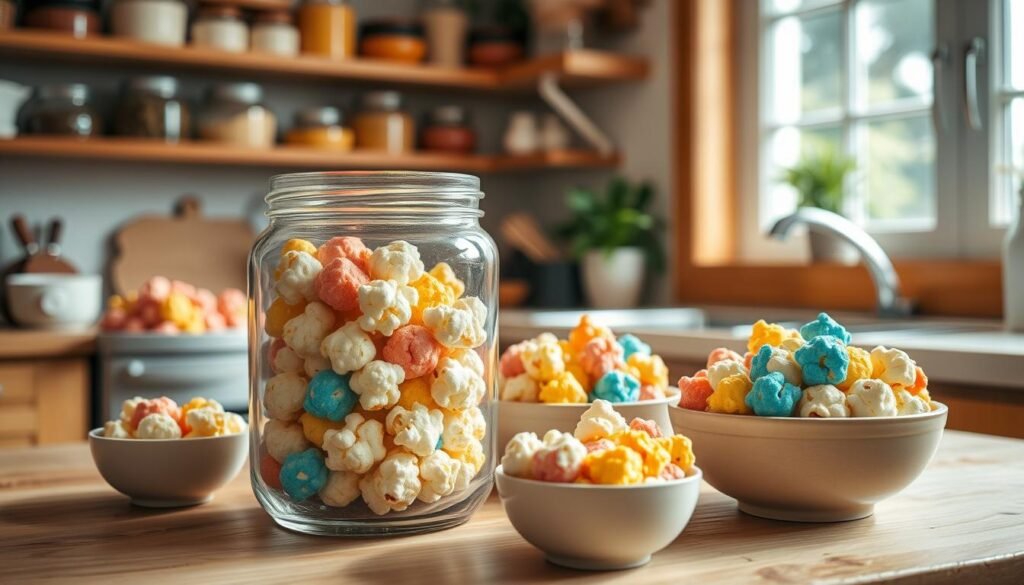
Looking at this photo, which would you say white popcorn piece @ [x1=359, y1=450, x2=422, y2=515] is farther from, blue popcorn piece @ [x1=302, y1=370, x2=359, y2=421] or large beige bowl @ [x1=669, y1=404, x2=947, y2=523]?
large beige bowl @ [x1=669, y1=404, x2=947, y2=523]

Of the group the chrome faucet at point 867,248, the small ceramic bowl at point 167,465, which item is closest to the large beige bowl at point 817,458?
the small ceramic bowl at point 167,465

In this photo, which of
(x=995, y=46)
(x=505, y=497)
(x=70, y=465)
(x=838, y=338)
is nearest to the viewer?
(x=505, y=497)

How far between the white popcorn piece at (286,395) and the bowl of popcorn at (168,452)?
0.39 feet

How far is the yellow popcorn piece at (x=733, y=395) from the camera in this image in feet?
2.64

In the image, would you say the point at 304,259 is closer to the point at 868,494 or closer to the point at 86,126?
the point at 868,494

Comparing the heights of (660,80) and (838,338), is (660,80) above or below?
above

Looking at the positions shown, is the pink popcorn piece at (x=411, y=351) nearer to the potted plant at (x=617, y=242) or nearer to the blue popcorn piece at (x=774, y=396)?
the blue popcorn piece at (x=774, y=396)

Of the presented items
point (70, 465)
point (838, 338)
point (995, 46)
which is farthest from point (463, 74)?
point (838, 338)

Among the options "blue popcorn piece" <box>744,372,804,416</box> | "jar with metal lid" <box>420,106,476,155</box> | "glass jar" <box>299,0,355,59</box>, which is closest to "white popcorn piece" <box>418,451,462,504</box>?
"blue popcorn piece" <box>744,372,804,416</box>

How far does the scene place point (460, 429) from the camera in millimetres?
772

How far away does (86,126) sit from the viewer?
2867 mm

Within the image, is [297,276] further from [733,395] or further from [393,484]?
[733,395]

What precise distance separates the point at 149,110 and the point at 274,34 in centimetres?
40

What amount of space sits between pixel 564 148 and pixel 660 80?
1.30ft
